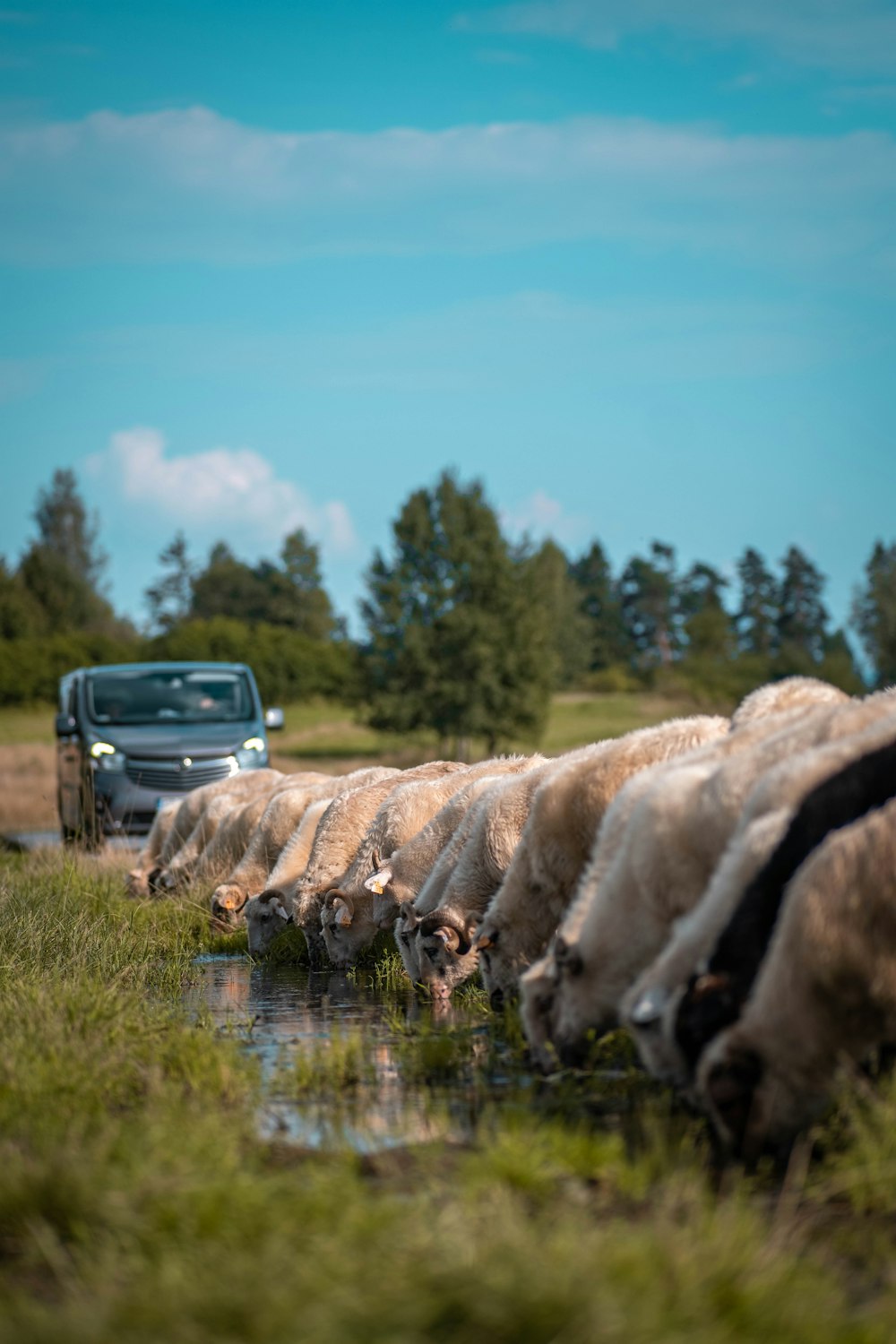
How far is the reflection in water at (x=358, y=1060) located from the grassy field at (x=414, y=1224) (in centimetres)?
15

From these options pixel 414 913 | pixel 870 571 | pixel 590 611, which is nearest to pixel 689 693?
pixel 870 571

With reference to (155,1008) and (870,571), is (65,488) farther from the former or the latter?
(155,1008)

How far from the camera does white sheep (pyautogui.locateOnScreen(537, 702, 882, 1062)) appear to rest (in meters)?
5.55

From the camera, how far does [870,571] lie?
309 ft

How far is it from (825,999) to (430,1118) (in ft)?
5.68

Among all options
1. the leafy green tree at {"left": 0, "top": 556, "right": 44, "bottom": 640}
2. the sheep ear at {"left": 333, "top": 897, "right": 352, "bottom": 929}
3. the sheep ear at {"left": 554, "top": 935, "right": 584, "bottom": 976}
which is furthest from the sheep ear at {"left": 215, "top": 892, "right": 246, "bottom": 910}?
the leafy green tree at {"left": 0, "top": 556, "right": 44, "bottom": 640}

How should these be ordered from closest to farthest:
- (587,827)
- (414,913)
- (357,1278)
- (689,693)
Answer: (357,1278) → (587,827) → (414,913) → (689,693)

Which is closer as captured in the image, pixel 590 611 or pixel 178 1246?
pixel 178 1246

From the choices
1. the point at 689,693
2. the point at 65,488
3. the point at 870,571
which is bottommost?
the point at 689,693

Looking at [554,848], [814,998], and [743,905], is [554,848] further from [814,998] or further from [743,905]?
[814,998]

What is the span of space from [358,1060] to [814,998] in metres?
2.73

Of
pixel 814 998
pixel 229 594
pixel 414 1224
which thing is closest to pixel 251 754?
pixel 814 998

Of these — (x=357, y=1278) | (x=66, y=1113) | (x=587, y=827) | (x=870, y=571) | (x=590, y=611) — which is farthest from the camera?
(x=590, y=611)

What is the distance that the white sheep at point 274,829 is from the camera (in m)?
12.5
